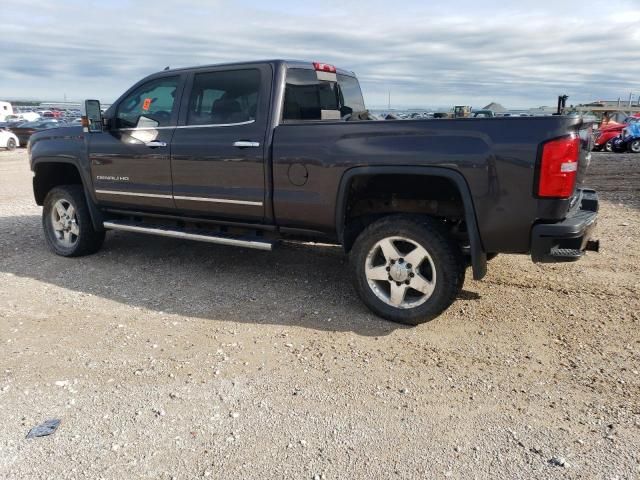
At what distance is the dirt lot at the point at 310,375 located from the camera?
267cm

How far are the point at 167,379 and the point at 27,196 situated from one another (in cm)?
881

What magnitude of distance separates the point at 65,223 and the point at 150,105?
185 centimetres

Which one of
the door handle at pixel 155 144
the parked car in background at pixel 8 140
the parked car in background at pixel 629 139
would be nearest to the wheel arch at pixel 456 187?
the door handle at pixel 155 144

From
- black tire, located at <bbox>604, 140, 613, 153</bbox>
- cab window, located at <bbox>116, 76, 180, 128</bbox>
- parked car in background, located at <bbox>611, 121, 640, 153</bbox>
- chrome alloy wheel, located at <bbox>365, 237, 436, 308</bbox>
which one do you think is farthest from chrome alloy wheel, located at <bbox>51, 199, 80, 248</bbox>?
black tire, located at <bbox>604, 140, 613, 153</bbox>

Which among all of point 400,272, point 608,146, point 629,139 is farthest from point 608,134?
point 400,272

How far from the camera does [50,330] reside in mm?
4203

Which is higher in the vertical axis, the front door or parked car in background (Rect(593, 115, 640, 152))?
the front door

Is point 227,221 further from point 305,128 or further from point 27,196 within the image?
point 27,196

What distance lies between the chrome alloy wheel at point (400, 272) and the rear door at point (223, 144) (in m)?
1.11

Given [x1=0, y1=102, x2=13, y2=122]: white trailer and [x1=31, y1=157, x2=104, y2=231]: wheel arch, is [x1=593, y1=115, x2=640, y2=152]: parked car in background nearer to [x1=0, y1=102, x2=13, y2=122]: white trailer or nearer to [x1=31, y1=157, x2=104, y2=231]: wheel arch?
[x1=31, y1=157, x2=104, y2=231]: wheel arch

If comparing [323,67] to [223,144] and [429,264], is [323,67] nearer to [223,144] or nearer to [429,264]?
[223,144]

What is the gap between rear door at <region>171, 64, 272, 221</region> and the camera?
181 inches

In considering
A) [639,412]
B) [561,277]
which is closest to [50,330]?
[639,412]

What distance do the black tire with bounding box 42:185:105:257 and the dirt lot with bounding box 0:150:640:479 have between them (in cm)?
42
